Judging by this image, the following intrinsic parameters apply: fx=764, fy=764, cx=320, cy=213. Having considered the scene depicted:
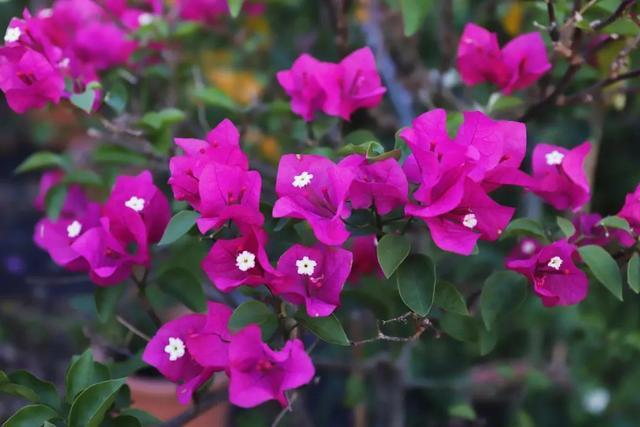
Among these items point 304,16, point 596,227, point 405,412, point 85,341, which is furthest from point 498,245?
point 85,341

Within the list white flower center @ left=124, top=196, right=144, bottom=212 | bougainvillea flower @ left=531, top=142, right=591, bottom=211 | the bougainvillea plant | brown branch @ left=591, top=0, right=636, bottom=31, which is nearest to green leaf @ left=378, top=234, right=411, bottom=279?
the bougainvillea plant

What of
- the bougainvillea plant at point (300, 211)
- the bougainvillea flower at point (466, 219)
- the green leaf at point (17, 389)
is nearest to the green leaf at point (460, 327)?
the bougainvillea plant at point (300, 211)

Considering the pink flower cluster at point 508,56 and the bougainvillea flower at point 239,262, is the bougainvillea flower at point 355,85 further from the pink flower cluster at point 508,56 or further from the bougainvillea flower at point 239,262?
the bougainvillea flower at point 239,262

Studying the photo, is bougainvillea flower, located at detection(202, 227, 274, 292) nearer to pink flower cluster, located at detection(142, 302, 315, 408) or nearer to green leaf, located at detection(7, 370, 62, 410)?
pink flower cluster, located at detection(142, 302, 315, 408)

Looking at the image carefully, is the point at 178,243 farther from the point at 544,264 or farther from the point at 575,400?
the point at 575,400

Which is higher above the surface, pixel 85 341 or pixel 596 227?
pixel 596 227

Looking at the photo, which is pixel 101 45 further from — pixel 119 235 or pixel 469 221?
pixel 469 221
